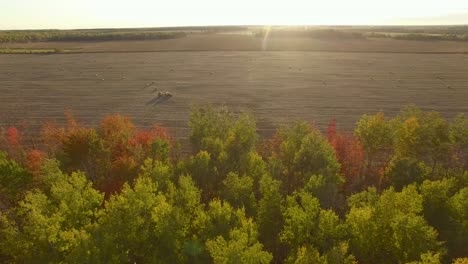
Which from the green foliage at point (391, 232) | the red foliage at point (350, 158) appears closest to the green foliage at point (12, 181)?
the green foliage at point (391, 232)

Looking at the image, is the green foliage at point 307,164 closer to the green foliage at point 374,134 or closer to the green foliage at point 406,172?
the green foliage at point 406,172

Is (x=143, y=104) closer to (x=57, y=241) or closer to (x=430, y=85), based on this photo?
(x=57, y=241)

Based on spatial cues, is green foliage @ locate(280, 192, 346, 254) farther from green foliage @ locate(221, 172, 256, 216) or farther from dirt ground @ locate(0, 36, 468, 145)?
dirt ground @ locate(0, 36, 468, 145)

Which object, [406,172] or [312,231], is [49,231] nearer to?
[312,231]

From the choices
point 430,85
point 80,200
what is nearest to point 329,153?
point 80,200

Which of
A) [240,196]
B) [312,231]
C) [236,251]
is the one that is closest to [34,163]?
[240,196]

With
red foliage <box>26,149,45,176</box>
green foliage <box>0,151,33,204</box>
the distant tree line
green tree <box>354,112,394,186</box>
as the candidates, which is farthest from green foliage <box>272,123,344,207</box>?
red foliage <box>26,149,45,176</box>
